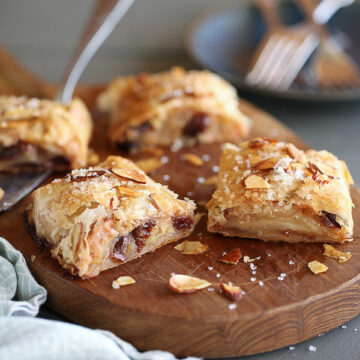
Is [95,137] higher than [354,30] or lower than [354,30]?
lower

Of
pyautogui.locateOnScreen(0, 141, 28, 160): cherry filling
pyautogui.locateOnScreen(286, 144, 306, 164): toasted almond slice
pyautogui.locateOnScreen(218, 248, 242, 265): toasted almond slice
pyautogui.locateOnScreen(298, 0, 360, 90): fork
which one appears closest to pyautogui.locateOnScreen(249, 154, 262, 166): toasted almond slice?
pyautogui.locateOnScreen(286, 144, 306, 164): toasted almond slice

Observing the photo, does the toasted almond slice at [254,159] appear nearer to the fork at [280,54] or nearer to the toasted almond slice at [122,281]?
the toasted almond slice at [122,281]

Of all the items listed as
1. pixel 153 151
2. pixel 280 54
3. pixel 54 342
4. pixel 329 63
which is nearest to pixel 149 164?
pixel 153 151

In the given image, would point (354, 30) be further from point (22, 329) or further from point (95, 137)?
point (22, 329)

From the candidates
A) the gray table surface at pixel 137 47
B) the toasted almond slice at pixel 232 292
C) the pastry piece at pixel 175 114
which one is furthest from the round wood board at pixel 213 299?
the gray table surface at pixel 137 47

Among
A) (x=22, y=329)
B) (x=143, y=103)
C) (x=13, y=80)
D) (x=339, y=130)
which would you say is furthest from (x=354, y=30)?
(x=22, y=329)

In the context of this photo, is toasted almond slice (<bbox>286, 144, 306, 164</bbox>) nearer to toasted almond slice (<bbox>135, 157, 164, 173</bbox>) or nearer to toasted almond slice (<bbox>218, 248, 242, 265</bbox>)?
toasted almond slice (<bbox>218, 248, 242, 265</bbox>)
